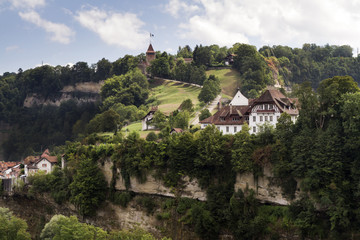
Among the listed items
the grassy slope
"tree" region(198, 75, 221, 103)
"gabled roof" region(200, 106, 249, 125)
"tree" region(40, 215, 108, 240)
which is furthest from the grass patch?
"tree" region(40, 215, 108, 240)

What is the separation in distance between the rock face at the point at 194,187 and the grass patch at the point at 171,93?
2892 centimetres

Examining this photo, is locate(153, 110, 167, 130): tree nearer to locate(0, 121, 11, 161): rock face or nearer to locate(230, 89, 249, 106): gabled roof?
locate(230, 89, 249, 106): gabled roof

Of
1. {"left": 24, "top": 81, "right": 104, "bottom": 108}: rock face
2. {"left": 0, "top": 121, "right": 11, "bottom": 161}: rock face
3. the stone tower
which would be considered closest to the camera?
{"left": 0, "top": 121, "right": 11, "bottom": 161}: rock face

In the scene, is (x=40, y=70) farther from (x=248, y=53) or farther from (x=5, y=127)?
(x=248, y=53)

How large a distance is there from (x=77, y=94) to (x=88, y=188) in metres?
81.6

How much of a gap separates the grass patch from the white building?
2620 centimetres

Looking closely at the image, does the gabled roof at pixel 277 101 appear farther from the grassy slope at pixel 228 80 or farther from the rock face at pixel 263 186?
the grassy slope at pixel 228 80

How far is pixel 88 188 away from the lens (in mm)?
56781

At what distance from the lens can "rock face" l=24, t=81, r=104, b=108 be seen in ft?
436

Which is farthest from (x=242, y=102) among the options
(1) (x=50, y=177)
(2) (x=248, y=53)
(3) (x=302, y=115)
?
(2) (x=248, y=53)

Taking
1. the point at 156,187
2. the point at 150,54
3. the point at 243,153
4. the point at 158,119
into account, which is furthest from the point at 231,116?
the point at 150,54

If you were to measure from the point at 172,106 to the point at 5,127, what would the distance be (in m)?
64.4

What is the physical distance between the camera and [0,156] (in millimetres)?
112562

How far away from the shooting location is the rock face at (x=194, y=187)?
46675 millimetres
